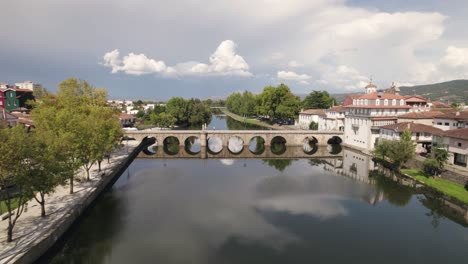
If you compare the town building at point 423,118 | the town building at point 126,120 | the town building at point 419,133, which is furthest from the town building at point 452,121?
the town building at point 126,120

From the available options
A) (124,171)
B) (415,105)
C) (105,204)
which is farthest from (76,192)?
(415,105)

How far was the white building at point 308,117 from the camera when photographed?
88662mm

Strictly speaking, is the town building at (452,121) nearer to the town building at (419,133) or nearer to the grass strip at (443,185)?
the town building at (419,133)

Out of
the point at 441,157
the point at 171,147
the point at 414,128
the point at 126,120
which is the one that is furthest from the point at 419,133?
the point at 126,120

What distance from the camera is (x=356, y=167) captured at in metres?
49.4

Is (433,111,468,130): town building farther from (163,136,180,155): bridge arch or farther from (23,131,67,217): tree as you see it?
(23,131,67,217): tree

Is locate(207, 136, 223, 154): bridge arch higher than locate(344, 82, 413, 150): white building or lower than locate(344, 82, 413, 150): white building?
lower

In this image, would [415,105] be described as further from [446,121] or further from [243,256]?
[243,256]

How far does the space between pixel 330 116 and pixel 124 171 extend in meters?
57.0

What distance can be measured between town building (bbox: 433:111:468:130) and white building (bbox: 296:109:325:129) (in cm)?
3534

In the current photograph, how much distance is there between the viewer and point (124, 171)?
46.8 m

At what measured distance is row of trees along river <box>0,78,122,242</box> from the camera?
1841 centimetres

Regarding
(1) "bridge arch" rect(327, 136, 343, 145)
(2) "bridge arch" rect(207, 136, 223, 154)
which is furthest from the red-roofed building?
(2) "bridge arch" rect(207, 136, 223, 154)

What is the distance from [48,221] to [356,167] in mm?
43870
